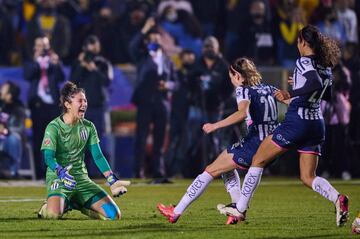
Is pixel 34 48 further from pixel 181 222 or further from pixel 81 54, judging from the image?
pixel 181 222

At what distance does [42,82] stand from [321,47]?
1297cm

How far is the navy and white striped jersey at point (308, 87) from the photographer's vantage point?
11.7 meters

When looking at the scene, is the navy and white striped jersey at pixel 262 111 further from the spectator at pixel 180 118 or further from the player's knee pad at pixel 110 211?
the spectator at pixel 180 118

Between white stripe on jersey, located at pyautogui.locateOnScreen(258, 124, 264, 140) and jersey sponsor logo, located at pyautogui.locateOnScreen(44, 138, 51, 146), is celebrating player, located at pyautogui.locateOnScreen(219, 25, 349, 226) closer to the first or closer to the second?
white stripe on jersey, located at pyautogui.locateOnScreen(258, 124, 264, 140)

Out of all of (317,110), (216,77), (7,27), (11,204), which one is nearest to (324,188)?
(317,110)

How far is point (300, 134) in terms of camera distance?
11.7 meters

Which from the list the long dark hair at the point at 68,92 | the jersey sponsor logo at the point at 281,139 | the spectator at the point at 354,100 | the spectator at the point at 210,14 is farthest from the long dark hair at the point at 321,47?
the spectator at the point at 210,14

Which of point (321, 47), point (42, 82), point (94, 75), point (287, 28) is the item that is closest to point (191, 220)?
point (321, 47)

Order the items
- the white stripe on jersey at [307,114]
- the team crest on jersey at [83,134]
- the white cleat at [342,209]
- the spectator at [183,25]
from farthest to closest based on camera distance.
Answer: the spectator at [183,25] → the team crest on jersey at [83,134] → the white stripe on jersey at [307,114] → the white cleat at [342,209]

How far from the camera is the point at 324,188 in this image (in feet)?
38.3

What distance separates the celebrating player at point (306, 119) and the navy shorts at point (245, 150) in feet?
1.09

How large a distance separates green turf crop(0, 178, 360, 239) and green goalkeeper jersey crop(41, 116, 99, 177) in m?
0.71

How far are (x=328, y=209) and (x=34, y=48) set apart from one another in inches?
424

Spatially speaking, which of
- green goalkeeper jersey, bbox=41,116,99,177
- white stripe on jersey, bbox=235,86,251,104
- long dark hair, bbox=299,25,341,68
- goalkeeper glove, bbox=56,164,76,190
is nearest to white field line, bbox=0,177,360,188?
green goalkeeper jersey, bbox=41,116,99,177
